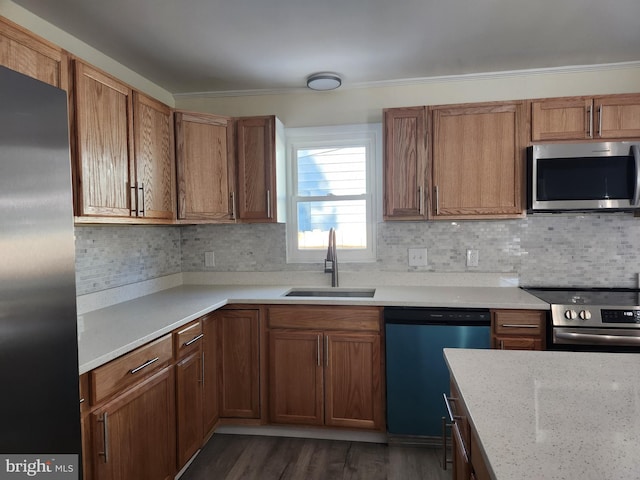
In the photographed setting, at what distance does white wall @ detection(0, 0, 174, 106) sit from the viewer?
6.29ft

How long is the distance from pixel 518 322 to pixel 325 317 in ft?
3.65

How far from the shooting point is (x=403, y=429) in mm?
2455

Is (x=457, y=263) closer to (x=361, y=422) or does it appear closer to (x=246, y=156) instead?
(x=361, y=422)

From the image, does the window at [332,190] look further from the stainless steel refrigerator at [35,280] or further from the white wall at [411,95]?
the stainless steel refrigerator at [35,280]

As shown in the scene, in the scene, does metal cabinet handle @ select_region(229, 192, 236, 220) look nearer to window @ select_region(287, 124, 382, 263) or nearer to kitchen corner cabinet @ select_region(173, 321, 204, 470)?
window @ select_region(287, 124, 382, 263)

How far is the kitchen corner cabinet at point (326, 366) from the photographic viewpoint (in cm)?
250

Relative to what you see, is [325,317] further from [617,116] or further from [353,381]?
[617,116]

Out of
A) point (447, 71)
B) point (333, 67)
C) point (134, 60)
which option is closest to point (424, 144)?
point (447, 71)

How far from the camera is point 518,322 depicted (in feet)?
7.72

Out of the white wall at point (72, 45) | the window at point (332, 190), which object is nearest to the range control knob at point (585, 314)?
the window at point (332, 190)

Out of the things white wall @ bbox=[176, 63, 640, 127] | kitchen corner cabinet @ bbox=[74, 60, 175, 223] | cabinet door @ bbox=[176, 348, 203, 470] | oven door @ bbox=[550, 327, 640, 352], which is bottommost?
cabinet door @ bbox=[176, 348, 203, 470]

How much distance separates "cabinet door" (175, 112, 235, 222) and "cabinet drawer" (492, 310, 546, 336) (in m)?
1.82

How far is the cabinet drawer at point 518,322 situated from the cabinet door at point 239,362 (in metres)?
1.43

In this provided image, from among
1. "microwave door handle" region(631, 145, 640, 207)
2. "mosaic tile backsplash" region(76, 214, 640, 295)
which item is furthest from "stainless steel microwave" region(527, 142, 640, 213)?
"mosaic tile backsplash" region(76, 214, 640, 295)
